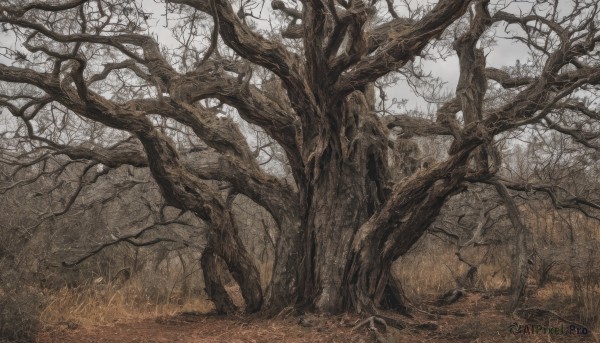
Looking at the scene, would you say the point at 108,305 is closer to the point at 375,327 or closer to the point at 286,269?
the point at 286,269

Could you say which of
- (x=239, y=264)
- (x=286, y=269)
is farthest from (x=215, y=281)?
(x=286, y=269)

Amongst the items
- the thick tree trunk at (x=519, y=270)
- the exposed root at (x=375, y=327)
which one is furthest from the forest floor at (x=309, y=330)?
the thick tree trunk at (x=519, y=270)

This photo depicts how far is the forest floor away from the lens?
6039 mm

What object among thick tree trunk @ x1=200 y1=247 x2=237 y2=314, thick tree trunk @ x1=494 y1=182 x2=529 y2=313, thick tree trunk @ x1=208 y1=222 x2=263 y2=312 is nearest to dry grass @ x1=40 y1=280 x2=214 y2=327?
thick tree trunk @ x1=200 y1=247 x2=237 y2=314

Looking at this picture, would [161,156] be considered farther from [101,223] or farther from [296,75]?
[101,223]

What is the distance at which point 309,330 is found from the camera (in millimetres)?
6457

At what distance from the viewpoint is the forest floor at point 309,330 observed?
19.8 feet

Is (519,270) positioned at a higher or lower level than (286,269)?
lower

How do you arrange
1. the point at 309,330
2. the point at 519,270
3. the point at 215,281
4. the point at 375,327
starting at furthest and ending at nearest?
1. the point at 215,281
2. the point at 519,270
3. the point at 309,330
4. the point at 375,327

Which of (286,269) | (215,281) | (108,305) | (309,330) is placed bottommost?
(309,330)

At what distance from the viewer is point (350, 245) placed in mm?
7262

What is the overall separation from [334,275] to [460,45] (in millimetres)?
3476

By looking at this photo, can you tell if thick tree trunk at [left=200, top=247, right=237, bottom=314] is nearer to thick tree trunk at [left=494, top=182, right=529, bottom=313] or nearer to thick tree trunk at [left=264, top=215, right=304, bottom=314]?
thick tree trunk at [left=264, top=215, right=304, bottom=314]

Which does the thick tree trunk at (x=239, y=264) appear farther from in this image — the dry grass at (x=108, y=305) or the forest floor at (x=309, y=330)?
the dry grass at (x=108, y=305)
